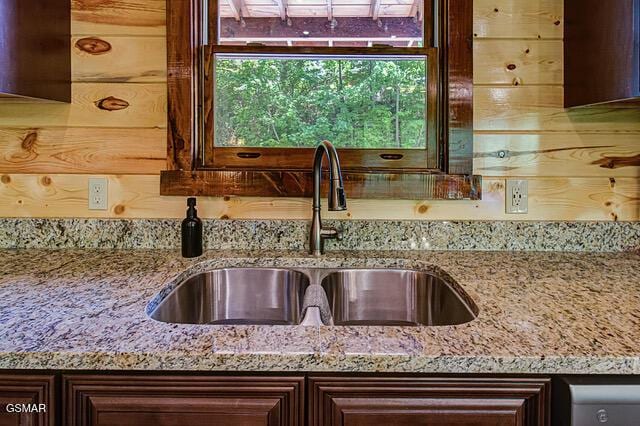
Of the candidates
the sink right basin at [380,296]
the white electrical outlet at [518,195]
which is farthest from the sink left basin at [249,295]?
the white electrical outlet at [518,195]

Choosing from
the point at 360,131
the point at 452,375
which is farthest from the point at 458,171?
the point at 452,375

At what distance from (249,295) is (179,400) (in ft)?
2.01

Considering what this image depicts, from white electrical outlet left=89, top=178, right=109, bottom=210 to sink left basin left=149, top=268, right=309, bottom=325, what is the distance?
483 mm

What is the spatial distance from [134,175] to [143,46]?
17.1 inches

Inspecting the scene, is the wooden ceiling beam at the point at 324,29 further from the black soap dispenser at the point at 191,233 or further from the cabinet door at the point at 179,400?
the cabinet door at the point at 179,400

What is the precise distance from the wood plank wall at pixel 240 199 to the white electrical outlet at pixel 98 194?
25 millimetres

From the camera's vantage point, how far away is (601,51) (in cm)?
122

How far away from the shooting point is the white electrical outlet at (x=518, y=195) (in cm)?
144

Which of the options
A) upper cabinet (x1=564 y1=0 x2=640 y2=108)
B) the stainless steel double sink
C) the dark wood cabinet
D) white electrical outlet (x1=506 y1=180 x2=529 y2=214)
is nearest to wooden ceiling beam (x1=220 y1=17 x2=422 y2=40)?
upper cabinet (x1=564 y1=0 x2=640 y2=108)

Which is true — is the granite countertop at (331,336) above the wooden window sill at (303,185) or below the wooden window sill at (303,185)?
below

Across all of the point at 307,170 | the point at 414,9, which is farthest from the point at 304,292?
the point at 414,9

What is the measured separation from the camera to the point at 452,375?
2.22 ft

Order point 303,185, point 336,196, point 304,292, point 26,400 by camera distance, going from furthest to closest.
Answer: point 303,185, point 304,292, point 336,196, point 26,400

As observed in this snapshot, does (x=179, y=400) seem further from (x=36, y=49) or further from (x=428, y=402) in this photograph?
(x=36, y=49)
